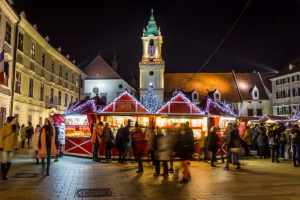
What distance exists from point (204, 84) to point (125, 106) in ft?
139

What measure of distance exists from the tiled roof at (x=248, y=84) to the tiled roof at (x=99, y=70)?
2389 cm

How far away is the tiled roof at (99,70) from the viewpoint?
55062 millimetres

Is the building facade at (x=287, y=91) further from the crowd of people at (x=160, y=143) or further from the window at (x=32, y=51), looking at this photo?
the window at (x=32, y=51)

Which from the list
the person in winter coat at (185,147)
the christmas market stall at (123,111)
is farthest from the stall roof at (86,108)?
the person in winter coat at (185,147)

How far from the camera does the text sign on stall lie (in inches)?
672

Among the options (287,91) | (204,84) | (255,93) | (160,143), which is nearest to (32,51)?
(160,143)

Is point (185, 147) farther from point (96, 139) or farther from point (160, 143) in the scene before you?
point (96, 139)

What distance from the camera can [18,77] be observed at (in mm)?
23422

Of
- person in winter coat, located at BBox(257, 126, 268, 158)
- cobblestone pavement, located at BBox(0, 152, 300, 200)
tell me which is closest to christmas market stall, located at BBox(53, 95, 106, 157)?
cobblestone pavement, located at BBox(0, 152, 300, 200)

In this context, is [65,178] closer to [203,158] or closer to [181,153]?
[181,153]

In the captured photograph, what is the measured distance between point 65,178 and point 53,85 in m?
24.7

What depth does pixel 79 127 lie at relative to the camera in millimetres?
17781

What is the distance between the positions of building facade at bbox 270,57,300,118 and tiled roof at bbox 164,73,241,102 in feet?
24.5

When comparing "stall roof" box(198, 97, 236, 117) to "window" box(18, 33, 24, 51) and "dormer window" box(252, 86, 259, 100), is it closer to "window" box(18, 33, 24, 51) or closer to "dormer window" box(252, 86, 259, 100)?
"window" box(18, 33, 24, 51)
